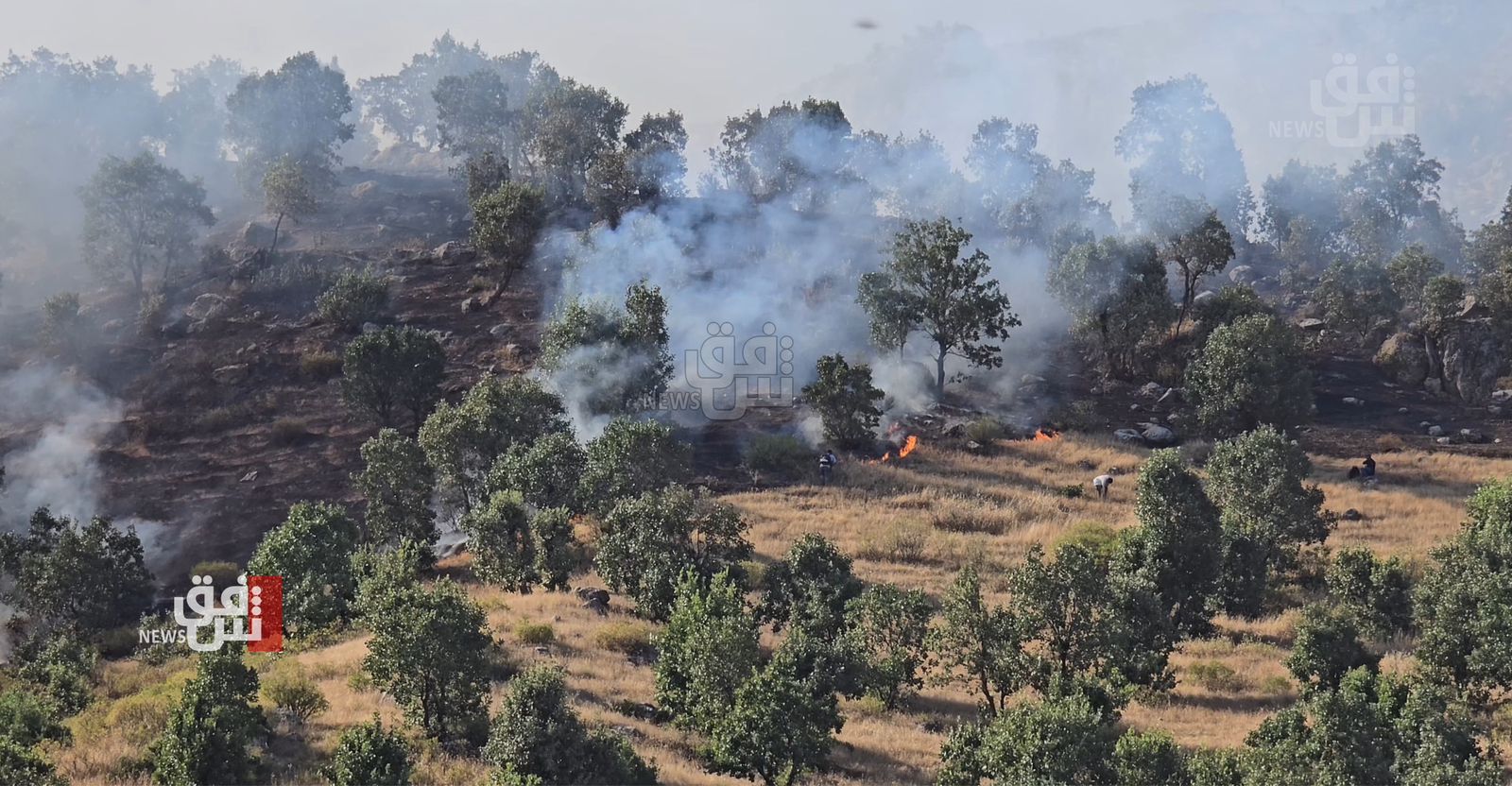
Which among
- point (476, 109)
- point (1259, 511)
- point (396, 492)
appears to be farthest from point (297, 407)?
point (1259, 511)

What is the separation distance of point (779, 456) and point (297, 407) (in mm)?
32232

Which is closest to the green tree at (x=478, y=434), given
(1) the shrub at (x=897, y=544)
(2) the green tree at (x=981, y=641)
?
(1) the shrub at (x=897, y=544)

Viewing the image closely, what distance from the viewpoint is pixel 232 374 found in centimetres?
7325

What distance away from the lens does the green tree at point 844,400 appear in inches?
2312

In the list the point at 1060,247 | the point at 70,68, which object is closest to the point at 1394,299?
the point at 1060,247

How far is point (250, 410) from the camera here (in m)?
69.4

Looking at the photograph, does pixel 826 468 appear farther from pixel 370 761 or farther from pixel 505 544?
pixel 370 761

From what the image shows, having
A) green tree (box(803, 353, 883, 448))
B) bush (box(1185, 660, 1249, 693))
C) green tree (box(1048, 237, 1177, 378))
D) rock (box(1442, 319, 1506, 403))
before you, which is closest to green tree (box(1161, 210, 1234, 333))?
green tree (box(1048, 237, 1177, 378))

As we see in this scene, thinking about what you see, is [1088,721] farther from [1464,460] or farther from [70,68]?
[70,68]

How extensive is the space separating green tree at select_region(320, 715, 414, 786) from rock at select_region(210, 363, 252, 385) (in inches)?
2223

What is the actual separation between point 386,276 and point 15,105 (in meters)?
77.6

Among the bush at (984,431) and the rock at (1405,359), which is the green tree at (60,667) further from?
the rock at (1405,359)

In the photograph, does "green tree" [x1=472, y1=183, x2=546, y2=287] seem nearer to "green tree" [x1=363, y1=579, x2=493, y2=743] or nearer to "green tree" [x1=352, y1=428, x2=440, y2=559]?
"green tree" [x1=352, y1=428, x2=440, y2=559]

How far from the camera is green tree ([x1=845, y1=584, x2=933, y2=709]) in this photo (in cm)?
3250
